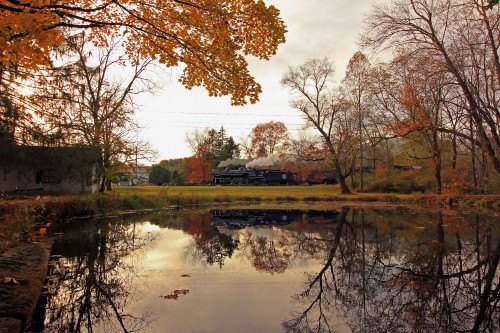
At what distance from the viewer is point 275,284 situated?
5902 millimetres

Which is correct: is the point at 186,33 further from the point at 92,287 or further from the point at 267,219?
the point at 267,219

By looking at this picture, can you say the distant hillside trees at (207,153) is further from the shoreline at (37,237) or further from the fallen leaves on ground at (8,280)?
the fallen leaves on ground at (8,280)

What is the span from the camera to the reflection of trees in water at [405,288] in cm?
427

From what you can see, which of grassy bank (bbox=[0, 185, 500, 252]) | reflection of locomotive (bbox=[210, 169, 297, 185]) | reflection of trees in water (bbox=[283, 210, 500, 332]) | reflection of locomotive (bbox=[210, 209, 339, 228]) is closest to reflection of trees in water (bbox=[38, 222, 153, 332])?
grassy bank (bbox=[0, 185, 500, 252])

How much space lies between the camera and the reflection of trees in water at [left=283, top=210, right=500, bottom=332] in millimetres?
4270

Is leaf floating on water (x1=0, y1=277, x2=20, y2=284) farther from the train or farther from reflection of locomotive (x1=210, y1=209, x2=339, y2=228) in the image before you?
the train

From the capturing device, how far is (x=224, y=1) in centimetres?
539

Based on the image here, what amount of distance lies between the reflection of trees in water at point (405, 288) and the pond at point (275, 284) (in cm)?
2

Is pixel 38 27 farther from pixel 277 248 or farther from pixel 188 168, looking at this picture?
pixel 188 168

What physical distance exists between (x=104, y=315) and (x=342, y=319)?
295 cm

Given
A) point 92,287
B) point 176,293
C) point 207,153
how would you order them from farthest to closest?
point 207,153
point 92,287
point 176,293

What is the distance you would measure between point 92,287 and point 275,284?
9.41 ft

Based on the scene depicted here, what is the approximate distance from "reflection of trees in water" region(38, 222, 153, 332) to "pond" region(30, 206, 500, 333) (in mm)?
15

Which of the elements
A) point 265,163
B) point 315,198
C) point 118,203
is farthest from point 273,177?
point 118,203
